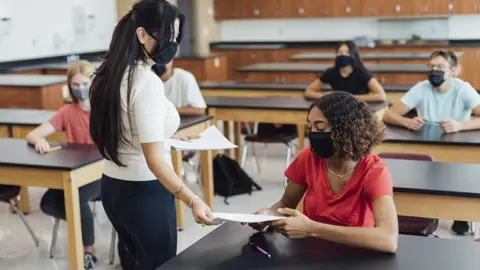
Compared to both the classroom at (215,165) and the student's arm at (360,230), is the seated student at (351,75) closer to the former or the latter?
the classroom at (215,165)

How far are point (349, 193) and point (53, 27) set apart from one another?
6730mm

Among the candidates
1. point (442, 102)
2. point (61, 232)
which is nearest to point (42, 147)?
point (61, 232)

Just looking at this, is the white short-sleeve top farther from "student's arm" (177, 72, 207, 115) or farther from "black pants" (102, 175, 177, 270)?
"student's arm" (177, 72, 207, 115)

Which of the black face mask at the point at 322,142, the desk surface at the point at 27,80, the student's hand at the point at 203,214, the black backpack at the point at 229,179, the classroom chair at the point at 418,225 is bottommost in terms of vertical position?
the black backpack at the point at 229,179

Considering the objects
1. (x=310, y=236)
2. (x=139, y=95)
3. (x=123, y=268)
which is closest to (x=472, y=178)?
(x=310, y=236)

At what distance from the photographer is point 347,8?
10375 millimetres

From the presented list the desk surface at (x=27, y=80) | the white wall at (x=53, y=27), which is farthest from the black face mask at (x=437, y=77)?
the white wall at (x=53, y=27)

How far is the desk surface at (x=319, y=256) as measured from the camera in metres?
1.59

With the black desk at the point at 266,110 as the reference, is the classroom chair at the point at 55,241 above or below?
below

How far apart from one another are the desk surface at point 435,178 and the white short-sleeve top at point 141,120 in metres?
1.00

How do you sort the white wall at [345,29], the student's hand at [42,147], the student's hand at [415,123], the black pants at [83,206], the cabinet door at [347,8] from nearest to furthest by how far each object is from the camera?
1. the student's hand at [42,147]
2. the black pants at [83,206]
3. the student's hand at [415,123]
4. the white wall at [345,29]
5. the cabinet door at [347,8]

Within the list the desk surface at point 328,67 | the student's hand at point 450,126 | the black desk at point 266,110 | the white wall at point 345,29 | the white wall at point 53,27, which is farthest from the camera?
the white wall at point 345,29

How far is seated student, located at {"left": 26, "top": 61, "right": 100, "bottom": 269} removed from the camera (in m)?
3.27

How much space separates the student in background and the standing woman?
1.97 m
